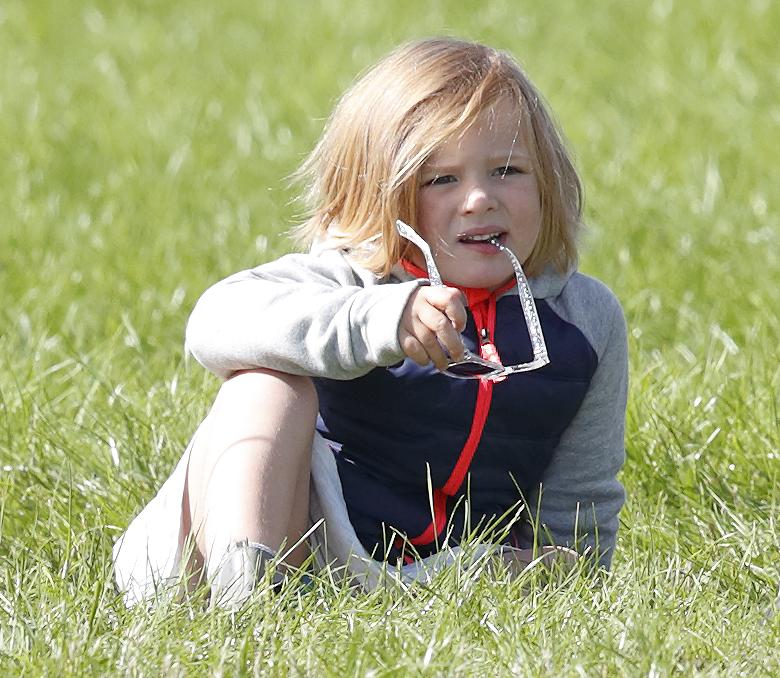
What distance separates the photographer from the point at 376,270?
272 centimetres

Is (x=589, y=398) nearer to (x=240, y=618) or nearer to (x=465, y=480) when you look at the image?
(x=465, y=480)

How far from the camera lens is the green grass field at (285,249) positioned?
90.5 inches

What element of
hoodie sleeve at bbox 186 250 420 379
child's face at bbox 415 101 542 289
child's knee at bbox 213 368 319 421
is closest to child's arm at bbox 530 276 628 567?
child's face at bbox 415 101 542 289

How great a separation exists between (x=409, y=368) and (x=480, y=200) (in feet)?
1.01

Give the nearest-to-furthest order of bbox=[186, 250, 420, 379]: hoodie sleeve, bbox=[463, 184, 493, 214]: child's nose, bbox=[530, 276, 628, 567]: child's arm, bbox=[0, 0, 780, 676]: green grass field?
bbox=[0, 0, 780, 676]: green grass field
bbox=[186, 250, 420, 379]: hoodie sleeve
bbox=[463, 184, 493, 214]: child's nose
bbox=[530, 276, 628, 567]: child's arm

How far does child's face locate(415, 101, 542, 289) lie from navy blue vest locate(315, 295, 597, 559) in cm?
10

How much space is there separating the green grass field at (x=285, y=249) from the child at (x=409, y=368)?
132mm

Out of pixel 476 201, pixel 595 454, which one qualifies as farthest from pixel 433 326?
pixel 595 454

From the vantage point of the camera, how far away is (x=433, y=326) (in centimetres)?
236

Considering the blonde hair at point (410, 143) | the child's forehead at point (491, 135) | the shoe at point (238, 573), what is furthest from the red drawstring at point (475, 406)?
the shoe at point (238, 573)

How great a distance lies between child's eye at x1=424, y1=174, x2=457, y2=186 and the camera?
106 inches

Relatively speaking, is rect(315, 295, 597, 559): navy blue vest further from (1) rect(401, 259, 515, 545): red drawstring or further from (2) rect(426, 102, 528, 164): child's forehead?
(2) rect(426, 102, 528, 164): child's forehead

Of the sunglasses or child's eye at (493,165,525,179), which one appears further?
child's eye at (493,165,525,179)

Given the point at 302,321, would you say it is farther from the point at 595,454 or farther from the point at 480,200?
the point at 595,454
